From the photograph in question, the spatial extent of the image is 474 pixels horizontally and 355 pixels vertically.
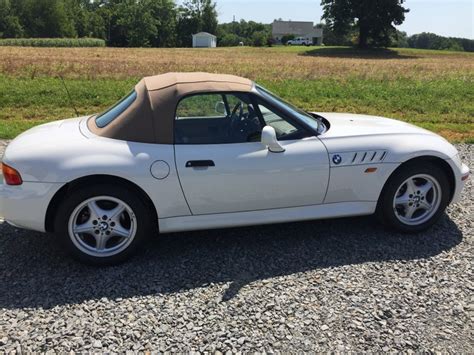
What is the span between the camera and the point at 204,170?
11.6 feet

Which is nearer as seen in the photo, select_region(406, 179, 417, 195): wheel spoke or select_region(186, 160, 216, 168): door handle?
select_region(186, 160, 216, 168): door handle

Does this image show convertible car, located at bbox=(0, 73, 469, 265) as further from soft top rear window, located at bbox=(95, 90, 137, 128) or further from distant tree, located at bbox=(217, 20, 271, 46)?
distant tree, located at bbox=(217, 20, 271, 46)

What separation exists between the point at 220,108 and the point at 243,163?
0.65 m

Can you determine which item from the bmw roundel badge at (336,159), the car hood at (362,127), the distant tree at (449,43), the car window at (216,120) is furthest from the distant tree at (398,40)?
→ the car window at (216,120)

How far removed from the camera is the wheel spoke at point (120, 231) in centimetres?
355

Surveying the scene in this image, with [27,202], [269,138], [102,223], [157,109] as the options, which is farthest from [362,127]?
[27,202]

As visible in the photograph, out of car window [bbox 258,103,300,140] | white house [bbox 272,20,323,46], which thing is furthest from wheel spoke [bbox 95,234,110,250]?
white house [bbox 272,20,323,46]

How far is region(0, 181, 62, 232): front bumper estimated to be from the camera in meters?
3.36

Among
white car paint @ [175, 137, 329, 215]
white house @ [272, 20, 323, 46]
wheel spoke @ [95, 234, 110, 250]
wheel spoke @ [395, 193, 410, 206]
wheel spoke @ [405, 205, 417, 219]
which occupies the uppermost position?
white house @ [272, 20, 323, 46]

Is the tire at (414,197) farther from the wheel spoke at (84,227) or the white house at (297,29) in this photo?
the white house at (297,29)

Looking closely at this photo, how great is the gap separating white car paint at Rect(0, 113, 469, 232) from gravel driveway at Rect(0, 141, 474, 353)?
0.32m

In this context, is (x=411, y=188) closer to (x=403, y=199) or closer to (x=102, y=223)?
(x=403, y=199)

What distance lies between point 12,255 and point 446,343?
331cm

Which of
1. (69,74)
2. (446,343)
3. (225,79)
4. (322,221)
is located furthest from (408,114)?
(69,74)
